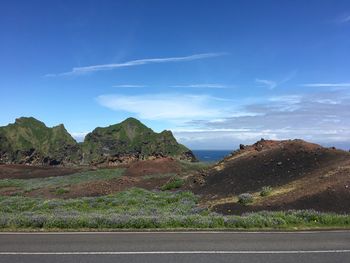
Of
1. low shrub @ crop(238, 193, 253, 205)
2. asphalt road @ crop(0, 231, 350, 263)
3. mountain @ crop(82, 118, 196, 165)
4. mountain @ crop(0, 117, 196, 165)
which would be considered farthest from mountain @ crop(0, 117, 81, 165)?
asphalt road @ crop(0, 231, 350, 263)

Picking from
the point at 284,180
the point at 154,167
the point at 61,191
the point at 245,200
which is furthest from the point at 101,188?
the point at 154,167

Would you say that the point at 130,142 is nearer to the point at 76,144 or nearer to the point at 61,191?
the point at 76,144

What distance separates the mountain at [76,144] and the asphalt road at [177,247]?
269 feet

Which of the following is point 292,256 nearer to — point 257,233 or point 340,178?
point 257,233

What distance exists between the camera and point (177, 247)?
456 inches

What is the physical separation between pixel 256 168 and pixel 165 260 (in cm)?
2178

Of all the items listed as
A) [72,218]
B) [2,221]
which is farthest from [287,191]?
[2,221]

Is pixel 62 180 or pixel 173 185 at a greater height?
pixel 62 180

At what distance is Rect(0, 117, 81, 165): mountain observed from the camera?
9850cm

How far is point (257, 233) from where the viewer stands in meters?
13.9

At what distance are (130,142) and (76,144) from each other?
44.5ft

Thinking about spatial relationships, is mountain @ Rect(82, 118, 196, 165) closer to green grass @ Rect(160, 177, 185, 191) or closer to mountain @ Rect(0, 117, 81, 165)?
mountain @ Rect(0, 117, 81, 165)

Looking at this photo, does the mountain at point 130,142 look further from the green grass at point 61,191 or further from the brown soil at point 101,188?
the green grass at point 61,191

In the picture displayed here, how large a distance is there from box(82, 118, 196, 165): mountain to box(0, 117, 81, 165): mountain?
15.4 ft
